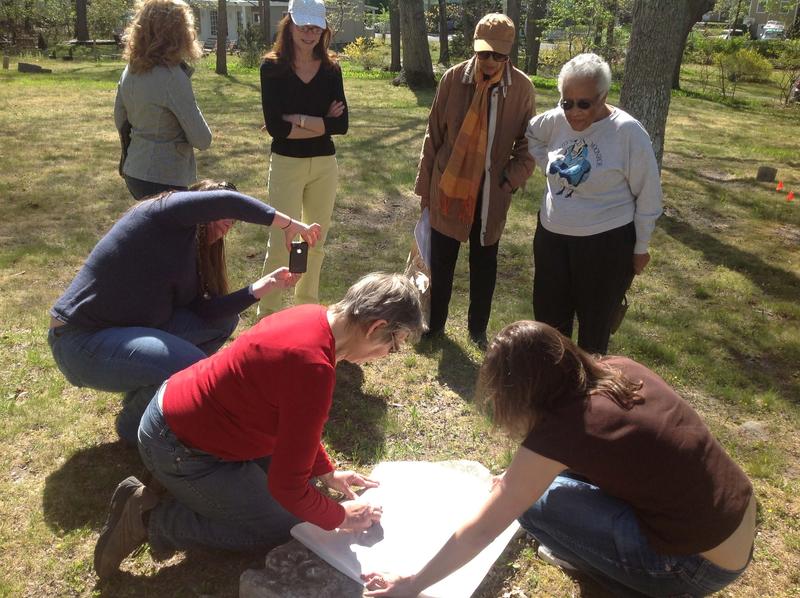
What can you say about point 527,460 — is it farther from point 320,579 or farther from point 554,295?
point 554,295

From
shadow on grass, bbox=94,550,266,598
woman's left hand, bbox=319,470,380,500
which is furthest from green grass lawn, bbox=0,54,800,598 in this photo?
woman's left hand, bbox=319,470,380,500

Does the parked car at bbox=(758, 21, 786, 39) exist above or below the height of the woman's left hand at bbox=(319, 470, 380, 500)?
above

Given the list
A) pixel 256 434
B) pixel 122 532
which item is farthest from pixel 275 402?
pixel 122 532

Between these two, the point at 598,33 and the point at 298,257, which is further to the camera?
the point at 598,33

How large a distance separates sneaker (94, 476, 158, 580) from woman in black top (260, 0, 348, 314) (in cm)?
160

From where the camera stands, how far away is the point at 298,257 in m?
2.81

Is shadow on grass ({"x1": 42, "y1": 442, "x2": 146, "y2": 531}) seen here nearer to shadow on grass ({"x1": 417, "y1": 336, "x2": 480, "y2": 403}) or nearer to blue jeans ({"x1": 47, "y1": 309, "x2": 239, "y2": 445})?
blue jeans ({"x1": 47, "y1": 309, "x2": 239, "y2": 445})

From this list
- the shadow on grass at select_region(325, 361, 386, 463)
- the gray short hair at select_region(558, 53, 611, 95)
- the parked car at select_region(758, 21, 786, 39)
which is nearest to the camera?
the gray short hair at select_region(558, 53, 611, 95)

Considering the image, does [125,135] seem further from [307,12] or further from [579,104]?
[579,104]

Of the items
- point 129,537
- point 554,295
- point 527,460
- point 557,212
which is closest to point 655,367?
point 554,295

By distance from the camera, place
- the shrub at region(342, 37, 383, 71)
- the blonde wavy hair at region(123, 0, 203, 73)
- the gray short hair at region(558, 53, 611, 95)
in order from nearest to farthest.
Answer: the gray short hair at region(558, 53, 611, 95)
the blonde wavy hair at region(123, 0, 203, 73)
the shrub at region(342, 37, 383, 71)

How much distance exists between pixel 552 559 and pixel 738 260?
399cm

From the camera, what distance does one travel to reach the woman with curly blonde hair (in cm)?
326

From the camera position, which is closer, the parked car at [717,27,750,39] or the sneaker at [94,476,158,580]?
the sneaker at [94,476,158,580]
